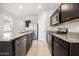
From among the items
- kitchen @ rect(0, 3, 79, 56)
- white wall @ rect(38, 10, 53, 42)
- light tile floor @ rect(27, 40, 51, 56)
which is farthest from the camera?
white wall @ rect(38, 10, 53, 42)

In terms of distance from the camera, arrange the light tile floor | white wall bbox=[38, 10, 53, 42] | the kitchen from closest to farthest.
Result: the kitchen, the light tile floor, white wall bbox=[38, 10, 53, 42]

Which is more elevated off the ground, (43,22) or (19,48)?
(43,22)

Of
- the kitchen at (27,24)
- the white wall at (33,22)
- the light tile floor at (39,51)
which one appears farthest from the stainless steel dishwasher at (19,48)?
the white wall at (33,22)

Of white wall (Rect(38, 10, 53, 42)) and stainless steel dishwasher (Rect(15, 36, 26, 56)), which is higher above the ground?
white wall (Rect(38, 10, 53, 42))

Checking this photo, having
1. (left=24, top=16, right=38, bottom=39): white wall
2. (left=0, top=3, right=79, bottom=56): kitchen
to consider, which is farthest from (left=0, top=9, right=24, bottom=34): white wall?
(left=24, top=16, right=38, bottom=39): white wall

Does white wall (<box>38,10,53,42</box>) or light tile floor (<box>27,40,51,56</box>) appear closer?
light tile floor (<box>27,40,51,56</box>)

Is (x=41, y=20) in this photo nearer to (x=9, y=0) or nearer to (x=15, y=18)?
(x=15, y=18)

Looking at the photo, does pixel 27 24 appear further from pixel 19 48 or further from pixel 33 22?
pixel 19 48

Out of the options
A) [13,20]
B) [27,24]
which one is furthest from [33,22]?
[13,20]

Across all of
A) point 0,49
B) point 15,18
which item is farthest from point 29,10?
point 0,49

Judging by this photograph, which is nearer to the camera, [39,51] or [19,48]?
[39,51]

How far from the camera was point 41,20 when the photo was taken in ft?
5.25

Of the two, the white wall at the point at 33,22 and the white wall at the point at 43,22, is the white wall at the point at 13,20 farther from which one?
the white wall at the point at 43,22

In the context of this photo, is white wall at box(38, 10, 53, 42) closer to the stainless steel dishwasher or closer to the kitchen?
the kitchen
